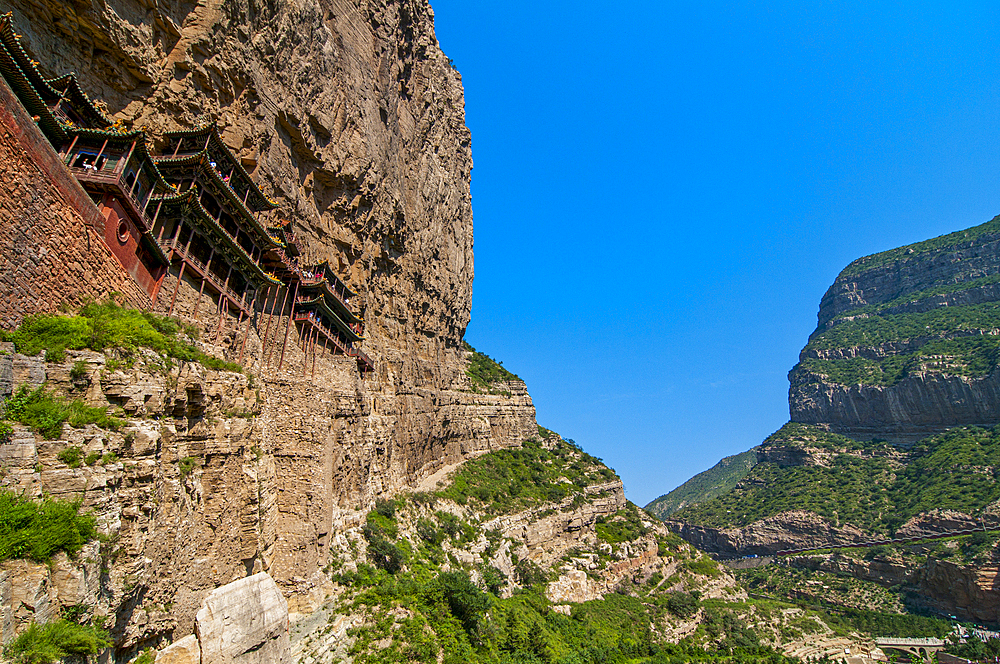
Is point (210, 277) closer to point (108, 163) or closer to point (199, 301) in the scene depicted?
point (199, 301)

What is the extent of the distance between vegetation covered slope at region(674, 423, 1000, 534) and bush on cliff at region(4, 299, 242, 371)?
275ft

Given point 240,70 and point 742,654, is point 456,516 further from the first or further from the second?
point 240,70

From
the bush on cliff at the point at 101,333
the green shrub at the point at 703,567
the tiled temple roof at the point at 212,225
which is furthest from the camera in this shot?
the green shrub at the point at 703,567

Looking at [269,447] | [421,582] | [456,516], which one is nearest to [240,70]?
[269,447]

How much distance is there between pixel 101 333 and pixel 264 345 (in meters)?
9.50

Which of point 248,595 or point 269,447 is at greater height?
point 269,447

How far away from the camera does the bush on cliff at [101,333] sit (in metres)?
8.08

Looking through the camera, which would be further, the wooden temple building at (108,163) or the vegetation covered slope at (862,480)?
the vegetation covered slope at (862,480)

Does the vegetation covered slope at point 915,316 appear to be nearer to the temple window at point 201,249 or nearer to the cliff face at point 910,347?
the cliff face at point 910,347

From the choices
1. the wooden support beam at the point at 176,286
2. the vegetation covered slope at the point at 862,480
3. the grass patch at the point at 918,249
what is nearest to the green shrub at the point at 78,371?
the wooden support beam at the point at 176,286

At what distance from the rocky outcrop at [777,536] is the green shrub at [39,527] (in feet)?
281

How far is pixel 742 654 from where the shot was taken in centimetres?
3500

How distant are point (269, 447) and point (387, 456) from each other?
1307cm

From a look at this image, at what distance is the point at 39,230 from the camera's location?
9.20 metres
